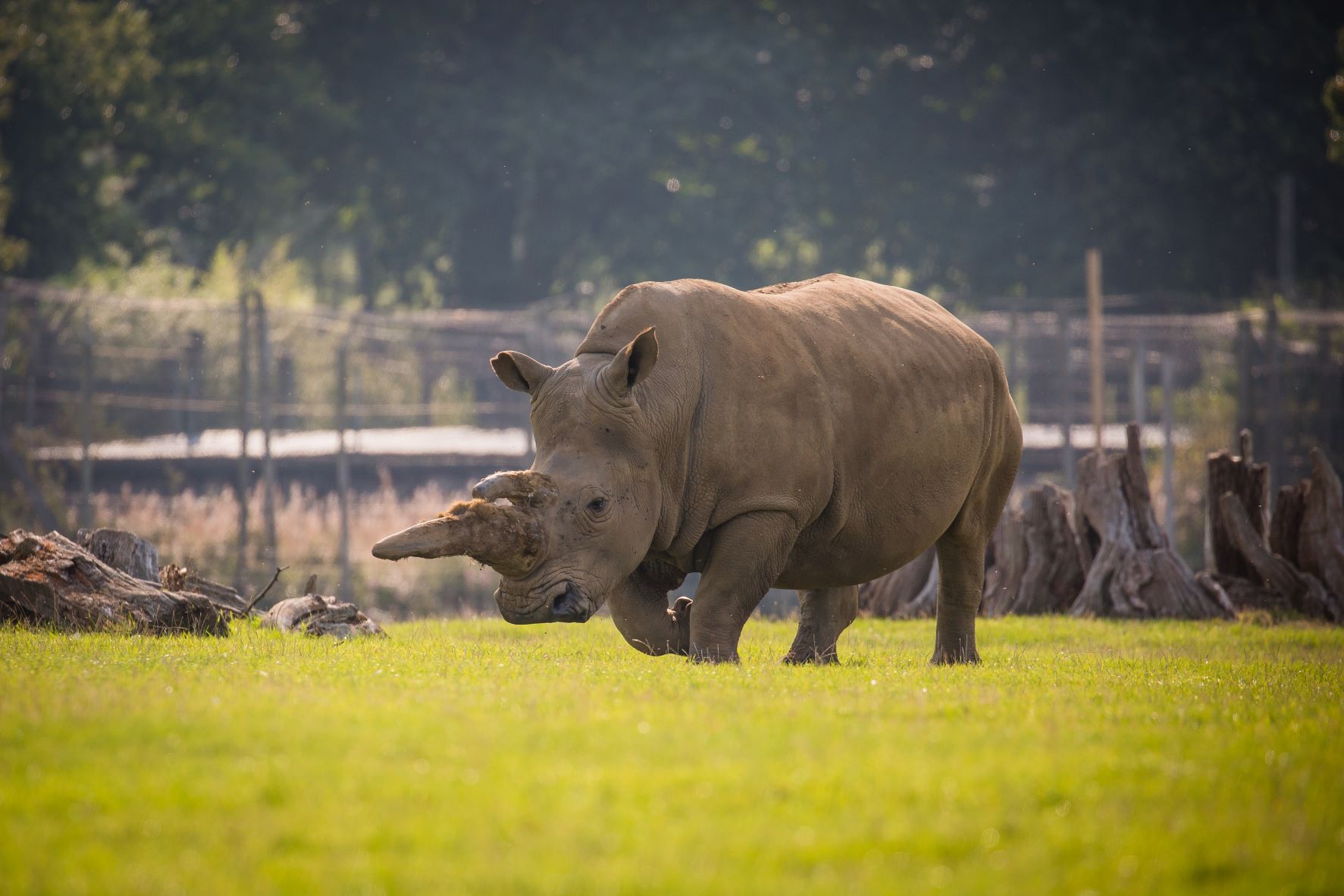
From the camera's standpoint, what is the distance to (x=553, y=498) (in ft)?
30.0

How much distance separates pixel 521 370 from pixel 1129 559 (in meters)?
8.65

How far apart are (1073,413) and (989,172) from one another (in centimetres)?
1275

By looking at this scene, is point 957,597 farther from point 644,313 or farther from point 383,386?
point 383,386

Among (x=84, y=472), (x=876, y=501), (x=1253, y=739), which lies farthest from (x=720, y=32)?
(x=1253, y=739)

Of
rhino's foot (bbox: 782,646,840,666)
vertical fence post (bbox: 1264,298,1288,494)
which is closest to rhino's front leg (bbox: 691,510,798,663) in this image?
rhino's foot (bbox: 782,646,840,666)

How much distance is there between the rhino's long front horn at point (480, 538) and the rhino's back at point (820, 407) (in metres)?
1.17

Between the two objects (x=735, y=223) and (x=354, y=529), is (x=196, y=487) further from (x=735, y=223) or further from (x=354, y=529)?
(x=735, y=223)

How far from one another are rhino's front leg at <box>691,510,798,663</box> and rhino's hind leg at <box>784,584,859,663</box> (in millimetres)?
1690

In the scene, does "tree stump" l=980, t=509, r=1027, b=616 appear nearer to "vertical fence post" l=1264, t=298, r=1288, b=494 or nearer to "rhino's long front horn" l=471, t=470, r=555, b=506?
"vertical fence post" l=1264, t=298, r=1288, b=494

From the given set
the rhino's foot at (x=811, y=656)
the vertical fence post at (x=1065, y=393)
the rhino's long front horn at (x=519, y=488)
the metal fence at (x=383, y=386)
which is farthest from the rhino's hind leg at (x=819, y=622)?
the vertical fence post at (x=1065, y=393)

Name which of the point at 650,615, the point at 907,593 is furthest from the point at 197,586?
the point at 907,593

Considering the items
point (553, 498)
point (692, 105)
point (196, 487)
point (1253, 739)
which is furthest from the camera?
point (692, 105)

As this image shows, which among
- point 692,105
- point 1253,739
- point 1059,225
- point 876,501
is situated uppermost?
point 692,105

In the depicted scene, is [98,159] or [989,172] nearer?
[98,159]
